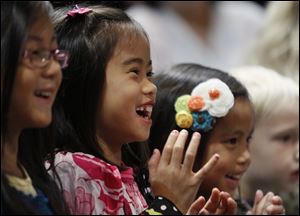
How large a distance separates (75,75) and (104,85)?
0.06 meters

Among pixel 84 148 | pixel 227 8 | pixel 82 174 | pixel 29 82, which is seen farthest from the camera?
pixel 227 8

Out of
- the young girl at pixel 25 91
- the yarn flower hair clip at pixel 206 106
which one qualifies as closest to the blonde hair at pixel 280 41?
the yarn flower hair clip at pixel 206 106

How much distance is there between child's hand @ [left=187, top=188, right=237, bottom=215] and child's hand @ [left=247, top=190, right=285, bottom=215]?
0.57 ft

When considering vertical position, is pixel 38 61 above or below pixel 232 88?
above

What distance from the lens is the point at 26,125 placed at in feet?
4.93

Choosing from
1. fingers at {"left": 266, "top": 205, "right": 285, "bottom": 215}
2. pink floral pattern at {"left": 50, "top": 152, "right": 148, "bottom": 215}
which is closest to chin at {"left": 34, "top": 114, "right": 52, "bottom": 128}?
pink floral pattern at {"left": 50, "top": 152, "right": 148, "bottom": 215}

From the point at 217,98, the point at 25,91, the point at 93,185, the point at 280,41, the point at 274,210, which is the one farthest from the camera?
the point at 280,41

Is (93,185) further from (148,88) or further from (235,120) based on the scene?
(235,120)

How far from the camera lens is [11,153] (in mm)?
1521

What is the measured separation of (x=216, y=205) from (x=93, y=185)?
272 mm

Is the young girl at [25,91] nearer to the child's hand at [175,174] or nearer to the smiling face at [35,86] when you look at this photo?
the smiling face at [35,86]

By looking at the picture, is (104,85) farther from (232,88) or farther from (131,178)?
(232,88)

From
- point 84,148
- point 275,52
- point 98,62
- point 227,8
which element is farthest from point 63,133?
point 227,8

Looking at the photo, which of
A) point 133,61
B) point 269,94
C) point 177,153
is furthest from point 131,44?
point 269,94
